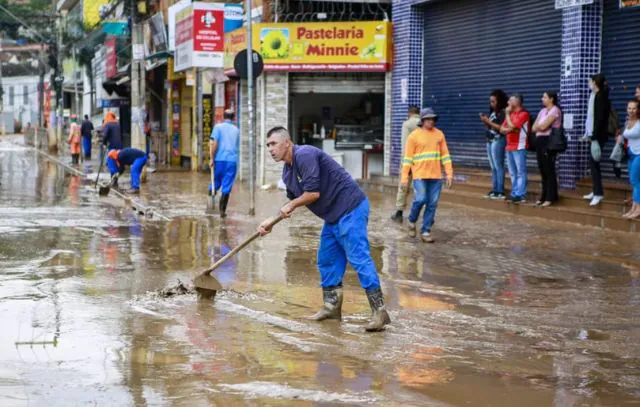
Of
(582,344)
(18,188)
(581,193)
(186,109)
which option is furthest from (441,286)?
(186,109)

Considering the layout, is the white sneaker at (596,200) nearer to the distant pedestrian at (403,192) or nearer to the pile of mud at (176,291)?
the distant pedestrian at (403,192)

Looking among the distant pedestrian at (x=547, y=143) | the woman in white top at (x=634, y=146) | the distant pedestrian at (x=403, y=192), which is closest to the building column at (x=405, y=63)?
the distant pedestrian at (x=403, y=192)

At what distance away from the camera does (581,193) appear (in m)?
14.4

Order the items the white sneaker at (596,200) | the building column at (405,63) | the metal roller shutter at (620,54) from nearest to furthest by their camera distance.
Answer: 1. the white sneaker at (596,200)
2. the metal roller shutter at (620,54)
3. the building column at (405,63)

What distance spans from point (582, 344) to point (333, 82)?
15650 mm

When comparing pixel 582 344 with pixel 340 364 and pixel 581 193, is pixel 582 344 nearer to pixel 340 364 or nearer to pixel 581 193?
pixel 340 364

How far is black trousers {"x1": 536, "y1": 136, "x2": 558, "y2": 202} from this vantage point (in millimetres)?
14164

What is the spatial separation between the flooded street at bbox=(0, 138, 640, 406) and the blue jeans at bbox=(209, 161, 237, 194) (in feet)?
5.33

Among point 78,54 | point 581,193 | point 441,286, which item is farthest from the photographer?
point 78,54

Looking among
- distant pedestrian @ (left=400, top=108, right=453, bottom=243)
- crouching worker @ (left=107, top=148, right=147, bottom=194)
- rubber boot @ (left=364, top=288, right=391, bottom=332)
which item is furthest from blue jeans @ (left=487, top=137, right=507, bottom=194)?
rubber boot @ (left=364, top=288, right=391, bottom=332)

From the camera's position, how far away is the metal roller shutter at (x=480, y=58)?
1612 cm

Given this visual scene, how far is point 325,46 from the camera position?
21.3m

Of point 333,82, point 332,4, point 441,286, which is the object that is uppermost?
point 332,4

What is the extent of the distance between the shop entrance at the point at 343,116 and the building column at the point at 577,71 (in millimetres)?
7291
